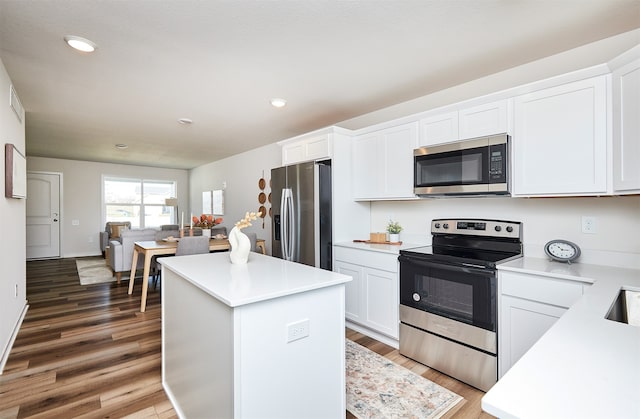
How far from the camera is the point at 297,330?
143 centimetres

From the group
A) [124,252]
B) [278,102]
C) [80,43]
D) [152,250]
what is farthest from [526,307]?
[124,252]

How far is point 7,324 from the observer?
2.58 m

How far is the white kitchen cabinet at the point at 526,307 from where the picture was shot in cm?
176

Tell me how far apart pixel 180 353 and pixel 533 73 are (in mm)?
3212

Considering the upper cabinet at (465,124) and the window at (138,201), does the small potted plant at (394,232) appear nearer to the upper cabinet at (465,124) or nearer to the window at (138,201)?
the upper cabinet at (465,124)

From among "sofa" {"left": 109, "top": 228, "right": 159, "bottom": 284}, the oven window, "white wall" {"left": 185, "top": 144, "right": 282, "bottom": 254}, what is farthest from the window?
the oven window

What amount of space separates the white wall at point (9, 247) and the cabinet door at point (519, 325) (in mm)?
3620

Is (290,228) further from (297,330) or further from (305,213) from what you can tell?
(297,330)

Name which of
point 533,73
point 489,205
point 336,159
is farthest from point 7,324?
point 533,73

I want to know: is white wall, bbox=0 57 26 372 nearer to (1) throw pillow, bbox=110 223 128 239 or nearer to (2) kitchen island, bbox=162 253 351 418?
(2) kitchen island, bbox=162 253 351 418

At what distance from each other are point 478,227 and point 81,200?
8681 mm

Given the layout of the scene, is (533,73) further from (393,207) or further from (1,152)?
(1,152)

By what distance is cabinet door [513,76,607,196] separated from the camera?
1815mm

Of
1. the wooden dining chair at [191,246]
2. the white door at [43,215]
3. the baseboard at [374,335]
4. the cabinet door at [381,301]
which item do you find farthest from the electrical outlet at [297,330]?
the white door at [43,215]
